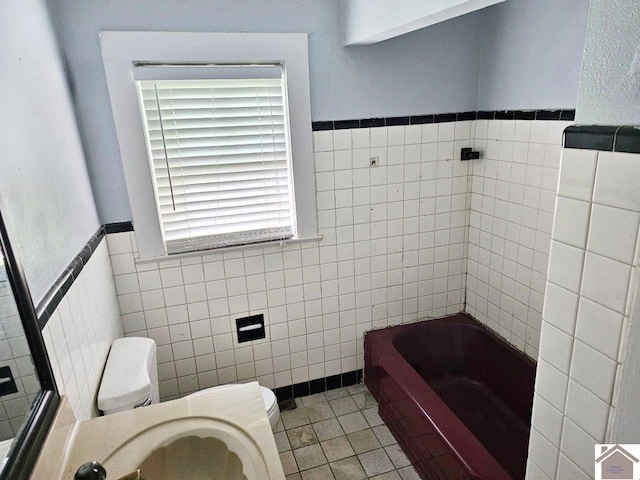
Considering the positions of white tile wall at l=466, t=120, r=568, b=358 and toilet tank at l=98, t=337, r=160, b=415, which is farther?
white tile wall at l=466, t=120, r=568, b=358

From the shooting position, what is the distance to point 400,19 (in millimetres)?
1613

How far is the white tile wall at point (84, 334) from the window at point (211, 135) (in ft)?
1.08

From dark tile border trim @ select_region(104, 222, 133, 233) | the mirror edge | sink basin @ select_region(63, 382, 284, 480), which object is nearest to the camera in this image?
the mirror edge

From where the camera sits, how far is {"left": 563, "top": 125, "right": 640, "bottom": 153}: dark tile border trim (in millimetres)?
758

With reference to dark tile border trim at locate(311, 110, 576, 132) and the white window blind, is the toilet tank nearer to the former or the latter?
the white window blind

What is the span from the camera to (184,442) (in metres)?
1.22

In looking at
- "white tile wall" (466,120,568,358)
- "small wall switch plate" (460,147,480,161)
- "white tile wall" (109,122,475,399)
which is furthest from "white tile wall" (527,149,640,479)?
"small wall switch plate" (460,147,480,161)

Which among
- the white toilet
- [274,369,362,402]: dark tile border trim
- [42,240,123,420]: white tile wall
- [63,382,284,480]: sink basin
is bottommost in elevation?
[274,369,362,402]: dark tile border trim

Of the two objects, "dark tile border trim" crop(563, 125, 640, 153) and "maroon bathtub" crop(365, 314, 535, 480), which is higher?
"dark tile border trim" crop(563, 125, 640, 153)

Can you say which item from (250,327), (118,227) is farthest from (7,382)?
(250,327)

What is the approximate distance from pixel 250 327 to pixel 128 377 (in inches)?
34.2

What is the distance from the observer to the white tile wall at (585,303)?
31.3 inches

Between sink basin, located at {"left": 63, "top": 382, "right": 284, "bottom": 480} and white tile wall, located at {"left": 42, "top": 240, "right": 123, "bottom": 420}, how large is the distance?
16 cm

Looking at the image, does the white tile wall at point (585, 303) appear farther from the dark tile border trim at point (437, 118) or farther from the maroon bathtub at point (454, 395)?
the dark tile border trim at point (437, 118)
